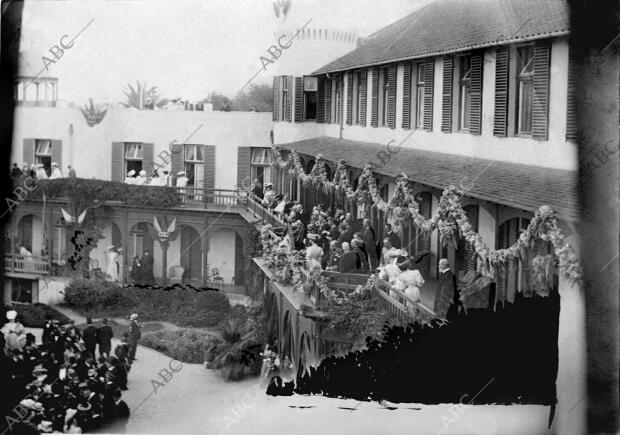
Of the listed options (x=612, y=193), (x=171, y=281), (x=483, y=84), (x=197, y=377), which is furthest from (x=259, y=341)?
(x=612, y=193)

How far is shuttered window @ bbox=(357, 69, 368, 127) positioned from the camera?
31.5 metres

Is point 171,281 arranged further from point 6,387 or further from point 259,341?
point 6,387

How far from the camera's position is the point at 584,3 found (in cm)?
1812

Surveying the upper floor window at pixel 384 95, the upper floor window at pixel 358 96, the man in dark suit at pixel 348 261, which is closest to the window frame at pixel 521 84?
the man in dark suit at pixel 348 261

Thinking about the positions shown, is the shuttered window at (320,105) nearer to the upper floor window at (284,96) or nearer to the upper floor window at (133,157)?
the upper floor window at (284,96)

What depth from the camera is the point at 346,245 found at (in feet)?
73.5

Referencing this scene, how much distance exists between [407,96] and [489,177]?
314 inches

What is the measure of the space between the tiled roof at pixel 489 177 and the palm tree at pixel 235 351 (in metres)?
4.88

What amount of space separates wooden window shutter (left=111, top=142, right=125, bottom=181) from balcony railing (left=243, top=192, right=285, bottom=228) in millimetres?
3685

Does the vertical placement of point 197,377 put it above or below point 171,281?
below

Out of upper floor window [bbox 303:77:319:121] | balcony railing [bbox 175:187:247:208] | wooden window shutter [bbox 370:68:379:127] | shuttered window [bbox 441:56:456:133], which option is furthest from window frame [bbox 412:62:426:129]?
upper floor window [bbox 303:77:319:121]

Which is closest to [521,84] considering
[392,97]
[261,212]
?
[392,97]

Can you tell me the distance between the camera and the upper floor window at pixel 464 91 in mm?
23109

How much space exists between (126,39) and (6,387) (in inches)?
344
